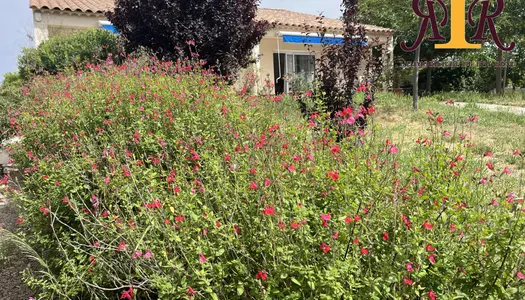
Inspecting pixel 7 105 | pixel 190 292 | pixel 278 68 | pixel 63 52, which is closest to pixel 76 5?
pixel 63 52

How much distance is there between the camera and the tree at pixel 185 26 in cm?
888

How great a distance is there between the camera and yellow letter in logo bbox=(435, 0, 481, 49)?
1527cm

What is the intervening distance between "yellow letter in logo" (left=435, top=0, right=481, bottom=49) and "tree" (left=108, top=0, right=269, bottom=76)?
846 centimetres

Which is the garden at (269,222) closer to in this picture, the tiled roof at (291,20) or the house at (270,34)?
the house at (270,34)

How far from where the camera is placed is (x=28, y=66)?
10.1 m

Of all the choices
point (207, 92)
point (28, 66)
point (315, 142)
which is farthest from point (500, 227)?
point (28, 66)

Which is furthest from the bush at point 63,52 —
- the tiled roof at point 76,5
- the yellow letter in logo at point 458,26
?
the yellow letter in logo at point 458,26

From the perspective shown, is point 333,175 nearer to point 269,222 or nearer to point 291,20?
point 269,222

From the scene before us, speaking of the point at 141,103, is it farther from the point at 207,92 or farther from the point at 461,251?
the point at 461,251

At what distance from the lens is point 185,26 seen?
8930 millimetres

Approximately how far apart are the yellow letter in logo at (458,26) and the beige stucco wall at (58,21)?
12352 mm

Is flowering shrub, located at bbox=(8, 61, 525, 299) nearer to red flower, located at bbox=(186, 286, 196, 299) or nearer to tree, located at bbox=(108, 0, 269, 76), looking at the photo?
red flower, located at bbox=(186, 286, 196, 299)

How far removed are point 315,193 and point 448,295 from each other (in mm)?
944

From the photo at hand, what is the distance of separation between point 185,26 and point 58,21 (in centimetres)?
641
